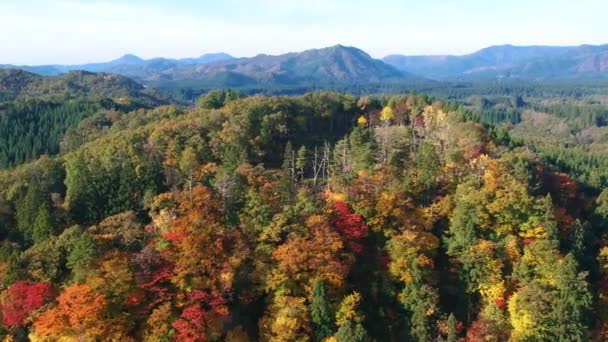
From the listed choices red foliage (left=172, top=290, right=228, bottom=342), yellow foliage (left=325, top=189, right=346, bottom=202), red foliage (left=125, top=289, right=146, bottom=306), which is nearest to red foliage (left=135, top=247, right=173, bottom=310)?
red foliage (left=125, top=289, right=146, bottom=306)

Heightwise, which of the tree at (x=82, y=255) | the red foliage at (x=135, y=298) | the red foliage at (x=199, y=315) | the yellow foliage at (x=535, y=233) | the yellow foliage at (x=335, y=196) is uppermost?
the yellow foliage at (x=335, y=196)

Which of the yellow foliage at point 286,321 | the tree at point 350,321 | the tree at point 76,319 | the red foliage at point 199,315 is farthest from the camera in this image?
the yellow foliage at point 286,321

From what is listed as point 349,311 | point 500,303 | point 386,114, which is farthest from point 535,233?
point 386,114

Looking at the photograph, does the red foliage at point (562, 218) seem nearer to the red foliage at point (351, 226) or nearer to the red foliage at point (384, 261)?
the red foliage at point (384, 261)

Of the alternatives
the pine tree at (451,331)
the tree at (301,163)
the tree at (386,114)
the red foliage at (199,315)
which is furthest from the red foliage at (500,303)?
the tree at (386,114)

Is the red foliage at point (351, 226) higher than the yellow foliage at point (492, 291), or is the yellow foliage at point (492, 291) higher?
the red foliage at point (351, 226)

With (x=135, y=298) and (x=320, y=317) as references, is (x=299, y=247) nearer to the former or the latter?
(x=320, y=317)

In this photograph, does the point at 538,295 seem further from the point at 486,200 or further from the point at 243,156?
the point at 243,156
